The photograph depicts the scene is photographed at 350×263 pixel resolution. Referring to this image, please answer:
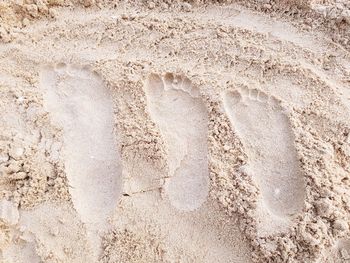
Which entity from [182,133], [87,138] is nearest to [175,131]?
[182,133]

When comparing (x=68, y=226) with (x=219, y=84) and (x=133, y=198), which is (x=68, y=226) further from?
(x=219, y=84)

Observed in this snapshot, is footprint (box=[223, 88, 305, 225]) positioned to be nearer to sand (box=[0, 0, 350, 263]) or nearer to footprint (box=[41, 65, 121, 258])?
sand (box=[0, 0, 350, 263])

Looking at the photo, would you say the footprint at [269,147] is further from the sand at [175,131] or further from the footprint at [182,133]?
the footprint at [182,133]

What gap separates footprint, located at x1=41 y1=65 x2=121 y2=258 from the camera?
1.84 m

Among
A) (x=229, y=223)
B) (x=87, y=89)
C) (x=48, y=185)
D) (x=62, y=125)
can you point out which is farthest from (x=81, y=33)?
(x=229, y=223)

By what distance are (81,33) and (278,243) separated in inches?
54.4

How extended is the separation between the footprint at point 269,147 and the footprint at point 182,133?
0.15 m

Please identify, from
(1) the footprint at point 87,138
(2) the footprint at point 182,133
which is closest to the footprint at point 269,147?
(2) the footprint at point 182,133

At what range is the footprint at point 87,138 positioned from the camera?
1840 millimetres

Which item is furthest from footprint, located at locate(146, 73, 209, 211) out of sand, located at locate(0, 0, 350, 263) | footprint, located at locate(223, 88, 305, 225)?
footprint, located at locate(223, 88, 305, 225)

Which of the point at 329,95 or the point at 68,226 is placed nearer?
the point at 68,226

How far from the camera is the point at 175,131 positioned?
1936 millimetres

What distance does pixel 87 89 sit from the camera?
2.10 meters

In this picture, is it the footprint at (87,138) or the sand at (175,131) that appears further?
the footprint at (87,138)
